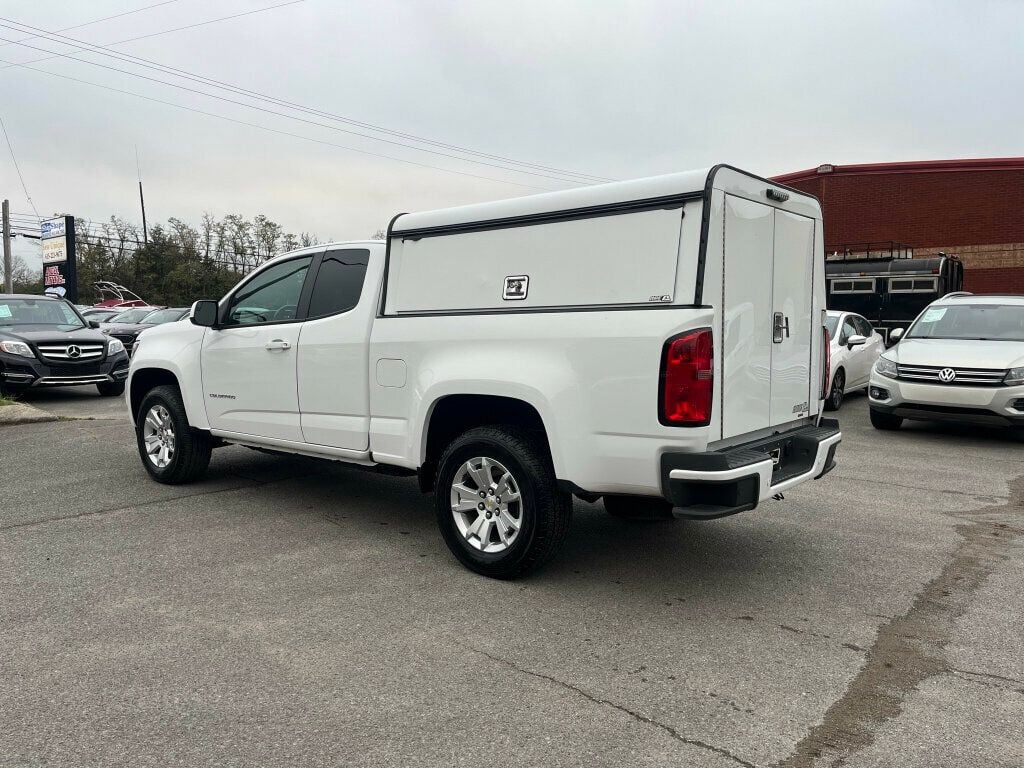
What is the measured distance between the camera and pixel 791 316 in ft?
15.3

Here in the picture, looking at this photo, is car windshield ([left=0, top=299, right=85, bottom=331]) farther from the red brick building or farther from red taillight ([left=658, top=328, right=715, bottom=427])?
Answer: the red brick building

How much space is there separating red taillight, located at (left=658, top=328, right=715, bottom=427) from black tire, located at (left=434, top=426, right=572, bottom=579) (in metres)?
0.80

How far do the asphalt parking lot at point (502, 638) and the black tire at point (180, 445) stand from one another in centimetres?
36

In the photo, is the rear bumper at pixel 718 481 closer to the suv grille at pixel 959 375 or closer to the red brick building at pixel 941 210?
the suv grille at pixel 959 375

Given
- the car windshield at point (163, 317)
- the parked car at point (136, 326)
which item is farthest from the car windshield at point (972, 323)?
the car windshield at point (163, 317)

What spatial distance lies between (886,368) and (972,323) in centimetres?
138

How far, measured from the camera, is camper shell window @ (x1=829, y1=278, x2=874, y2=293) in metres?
16.2

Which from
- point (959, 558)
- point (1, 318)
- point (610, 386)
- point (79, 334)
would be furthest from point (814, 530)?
point (1, 318)

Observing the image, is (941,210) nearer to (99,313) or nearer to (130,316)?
(130,316)

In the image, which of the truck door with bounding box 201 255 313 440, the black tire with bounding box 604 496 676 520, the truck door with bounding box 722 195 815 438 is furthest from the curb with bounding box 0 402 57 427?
the truck door with bounding box 722 195 815 438

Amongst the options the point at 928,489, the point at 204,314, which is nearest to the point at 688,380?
the point at 204,314

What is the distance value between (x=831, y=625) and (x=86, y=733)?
3242 millimetres

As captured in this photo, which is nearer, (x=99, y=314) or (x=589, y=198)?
(x=589, y=198)

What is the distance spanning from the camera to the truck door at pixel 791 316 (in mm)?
4480
